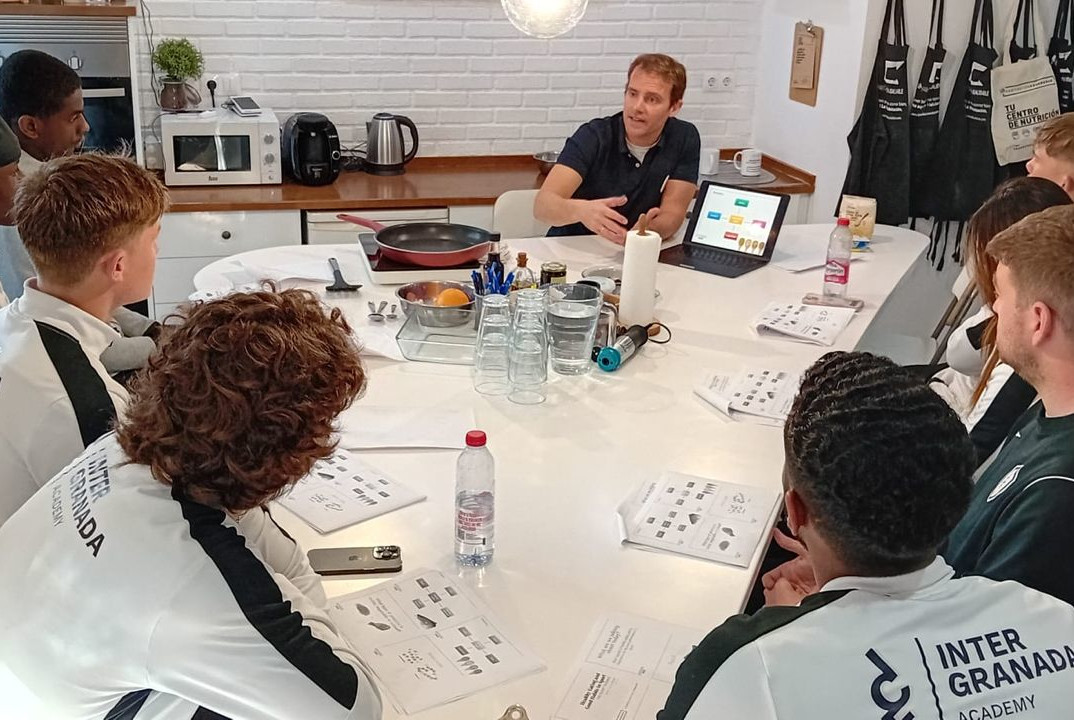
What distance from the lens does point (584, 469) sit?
Answer: 2.14 m

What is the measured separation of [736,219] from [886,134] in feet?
3.78

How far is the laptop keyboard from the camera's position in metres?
3.48

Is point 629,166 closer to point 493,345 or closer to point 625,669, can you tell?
point 493,345

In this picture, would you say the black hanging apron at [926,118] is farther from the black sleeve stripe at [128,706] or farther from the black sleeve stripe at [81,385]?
the black sleeve stripe at [128,706]

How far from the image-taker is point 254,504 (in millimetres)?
1409

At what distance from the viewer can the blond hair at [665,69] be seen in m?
3.62

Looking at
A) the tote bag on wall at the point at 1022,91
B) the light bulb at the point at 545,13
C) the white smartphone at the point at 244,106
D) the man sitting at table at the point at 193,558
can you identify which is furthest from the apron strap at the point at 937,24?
the man sitting at table at the point at 193,558

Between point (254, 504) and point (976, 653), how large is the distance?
88 cm

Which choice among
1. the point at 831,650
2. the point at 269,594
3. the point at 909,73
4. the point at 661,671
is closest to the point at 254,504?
the point at 269,594

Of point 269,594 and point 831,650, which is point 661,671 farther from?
point 269,594

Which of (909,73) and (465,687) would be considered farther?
(909,73)

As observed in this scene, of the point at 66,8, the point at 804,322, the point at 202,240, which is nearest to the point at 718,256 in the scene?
the point at 804,322

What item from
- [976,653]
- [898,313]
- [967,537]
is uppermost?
[976,653]

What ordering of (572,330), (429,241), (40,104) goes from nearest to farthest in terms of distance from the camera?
1. (572,330)
2. (40,104)
3. (429,241)
